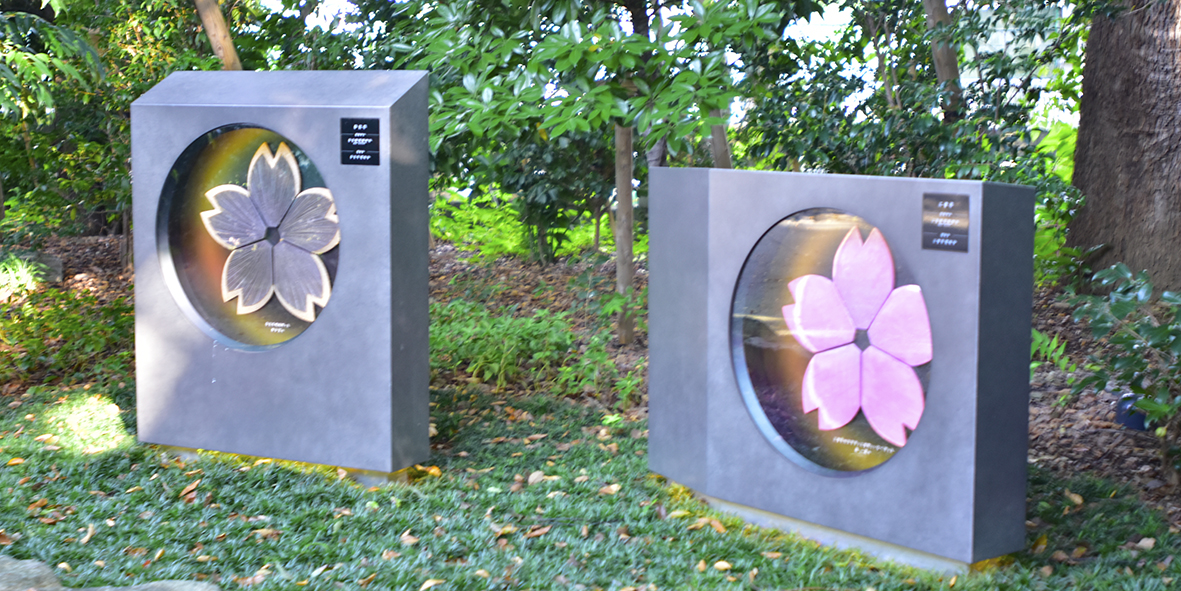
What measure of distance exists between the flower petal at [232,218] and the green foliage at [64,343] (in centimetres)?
222

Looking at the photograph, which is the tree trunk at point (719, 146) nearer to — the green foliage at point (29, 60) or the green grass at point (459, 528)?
the green grass at point (459, 528)

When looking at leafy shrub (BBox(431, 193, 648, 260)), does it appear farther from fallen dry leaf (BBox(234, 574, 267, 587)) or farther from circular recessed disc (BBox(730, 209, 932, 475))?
fallen dry leaf (BBox(234, 574, 267, 587))

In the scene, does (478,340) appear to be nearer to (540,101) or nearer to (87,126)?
(540,101)

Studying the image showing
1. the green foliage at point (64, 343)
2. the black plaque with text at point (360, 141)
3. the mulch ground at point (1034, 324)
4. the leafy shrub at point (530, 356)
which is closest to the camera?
the black plaque with text at point (360, 141)

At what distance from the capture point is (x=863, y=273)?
139 inches

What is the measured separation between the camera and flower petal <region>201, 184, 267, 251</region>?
4551 millimetres

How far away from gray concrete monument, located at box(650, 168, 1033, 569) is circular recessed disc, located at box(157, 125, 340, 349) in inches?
63.9

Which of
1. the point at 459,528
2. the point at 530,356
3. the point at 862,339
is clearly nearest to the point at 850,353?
the point at 862,339

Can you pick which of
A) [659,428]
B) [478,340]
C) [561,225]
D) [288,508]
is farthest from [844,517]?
[561,225]

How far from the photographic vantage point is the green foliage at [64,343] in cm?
632

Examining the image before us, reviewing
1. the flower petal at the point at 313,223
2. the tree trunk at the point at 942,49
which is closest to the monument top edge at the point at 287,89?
the flower petal at the point at 313,223

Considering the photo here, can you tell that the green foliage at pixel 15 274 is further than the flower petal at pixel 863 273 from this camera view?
Yes

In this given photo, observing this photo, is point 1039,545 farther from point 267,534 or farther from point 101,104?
point 101,104

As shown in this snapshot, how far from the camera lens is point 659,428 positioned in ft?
14.1
